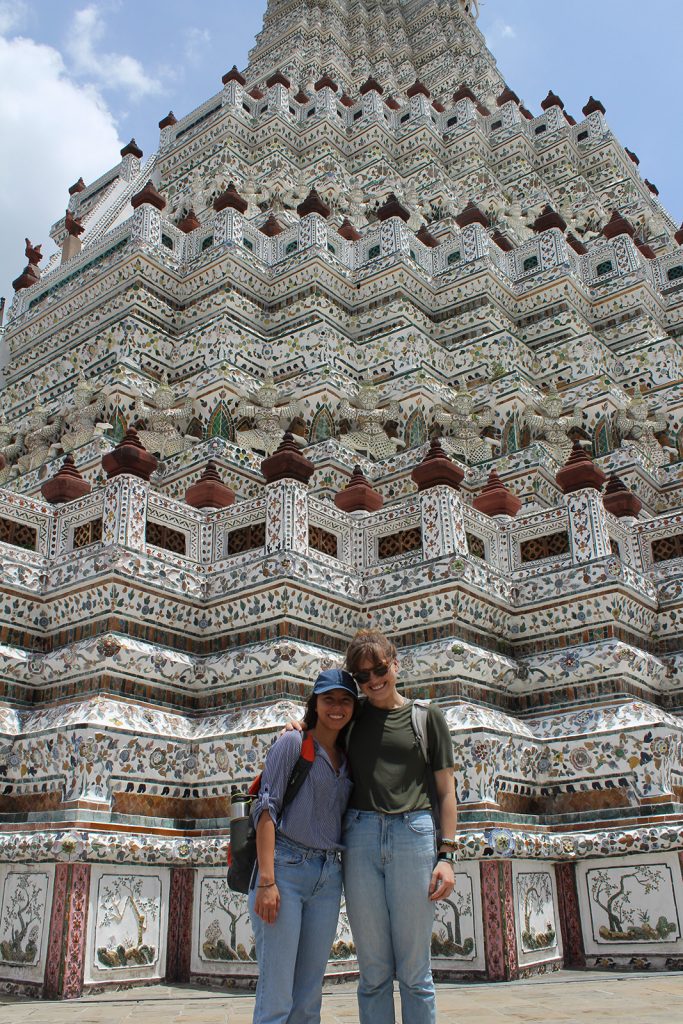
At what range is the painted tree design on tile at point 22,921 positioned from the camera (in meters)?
5.78

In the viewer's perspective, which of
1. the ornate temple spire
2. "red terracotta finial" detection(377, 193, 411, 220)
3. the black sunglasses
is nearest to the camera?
the black sunglasses

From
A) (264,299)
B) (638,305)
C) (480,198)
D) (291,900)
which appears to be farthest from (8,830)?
(480,198)

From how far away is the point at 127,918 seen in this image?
6.08 m

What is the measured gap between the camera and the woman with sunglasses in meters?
3.22

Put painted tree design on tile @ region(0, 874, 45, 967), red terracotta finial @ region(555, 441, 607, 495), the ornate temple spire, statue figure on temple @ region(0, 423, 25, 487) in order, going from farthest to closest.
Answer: the ornate temple spire → statue figure on temple @ region(0, 423, 25, 487) → red terracotta finial @ region(555, 441, 607, 495) → painted tree design on tile @ region(0, 874, 45, 967)

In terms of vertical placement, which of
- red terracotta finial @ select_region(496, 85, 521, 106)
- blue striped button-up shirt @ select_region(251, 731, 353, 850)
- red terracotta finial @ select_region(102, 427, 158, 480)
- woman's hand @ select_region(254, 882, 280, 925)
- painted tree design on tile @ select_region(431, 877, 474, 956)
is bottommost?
painted tree design on tile @ select_region(431, 877, 474, 956)

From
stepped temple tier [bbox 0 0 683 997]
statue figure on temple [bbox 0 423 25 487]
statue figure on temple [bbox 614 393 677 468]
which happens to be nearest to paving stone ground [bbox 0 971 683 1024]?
stepped temple tier [bbox 0 0 683 997]

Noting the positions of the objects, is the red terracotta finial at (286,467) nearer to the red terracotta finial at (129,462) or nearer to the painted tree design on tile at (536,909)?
the red terracotta finial at (129,462)

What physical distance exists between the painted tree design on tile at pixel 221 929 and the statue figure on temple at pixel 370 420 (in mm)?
6685

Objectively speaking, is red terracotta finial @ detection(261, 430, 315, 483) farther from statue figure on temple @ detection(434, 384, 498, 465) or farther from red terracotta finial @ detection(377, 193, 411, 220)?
red terracotta finial @ detection(377, 193, 411, 220)

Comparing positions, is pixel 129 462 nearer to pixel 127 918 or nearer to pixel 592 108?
pixel 127 918

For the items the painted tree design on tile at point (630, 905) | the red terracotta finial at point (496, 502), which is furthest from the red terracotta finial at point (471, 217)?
the painted tree design on tile at point (630, 905)

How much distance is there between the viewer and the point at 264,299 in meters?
15.5

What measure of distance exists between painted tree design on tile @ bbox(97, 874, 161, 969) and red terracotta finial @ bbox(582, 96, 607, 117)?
1009 inches
